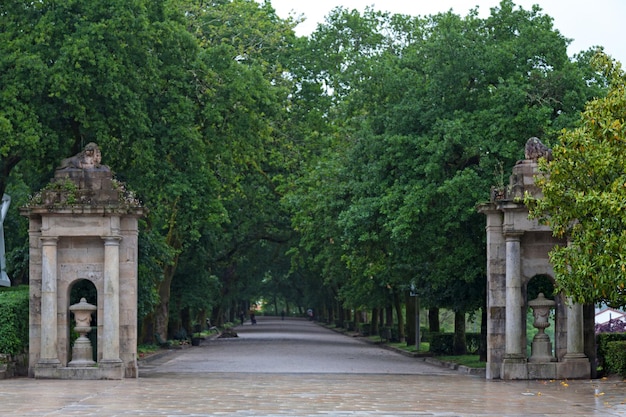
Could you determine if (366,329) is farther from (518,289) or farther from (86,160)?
(86,160)

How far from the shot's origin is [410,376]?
94.7ft

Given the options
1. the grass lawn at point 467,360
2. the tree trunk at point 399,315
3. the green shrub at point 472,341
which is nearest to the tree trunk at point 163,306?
the tree trunk at point 399,315

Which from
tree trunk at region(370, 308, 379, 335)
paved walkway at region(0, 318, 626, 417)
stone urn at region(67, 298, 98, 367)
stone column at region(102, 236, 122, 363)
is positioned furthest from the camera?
tree trunk at region(370, 308, 379, 335)

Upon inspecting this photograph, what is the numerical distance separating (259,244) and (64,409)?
2252 inches

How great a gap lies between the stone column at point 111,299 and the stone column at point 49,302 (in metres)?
1.19

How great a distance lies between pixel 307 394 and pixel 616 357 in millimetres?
8696

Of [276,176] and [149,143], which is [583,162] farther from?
[276,176]

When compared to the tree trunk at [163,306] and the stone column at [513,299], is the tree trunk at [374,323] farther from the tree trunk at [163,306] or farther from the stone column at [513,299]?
the stone column at [513,299]

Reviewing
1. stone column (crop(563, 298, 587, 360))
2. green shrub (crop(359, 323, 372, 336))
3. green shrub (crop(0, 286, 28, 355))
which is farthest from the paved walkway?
green shrub (crop(359, 323, 372, 336))

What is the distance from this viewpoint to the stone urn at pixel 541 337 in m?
28.0

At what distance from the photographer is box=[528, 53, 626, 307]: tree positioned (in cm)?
2083

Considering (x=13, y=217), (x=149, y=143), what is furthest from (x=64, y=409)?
(x=13, y=217)

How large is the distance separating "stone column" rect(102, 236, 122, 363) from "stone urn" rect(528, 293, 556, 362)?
1023 centimetres

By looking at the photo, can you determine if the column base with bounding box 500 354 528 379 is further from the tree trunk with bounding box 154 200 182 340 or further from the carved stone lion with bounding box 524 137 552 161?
the tree trunk with bounding box 154 200 182 340
